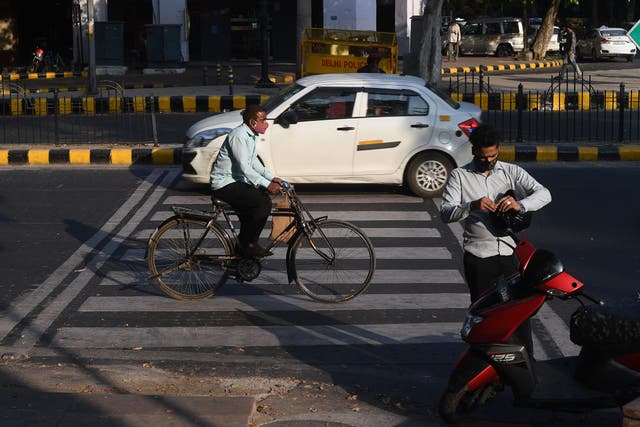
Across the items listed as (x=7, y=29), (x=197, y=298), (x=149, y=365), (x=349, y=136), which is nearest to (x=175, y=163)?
(x=349, y=136)

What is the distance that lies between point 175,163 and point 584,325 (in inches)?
481

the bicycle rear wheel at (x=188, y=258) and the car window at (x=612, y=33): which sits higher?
the car window at (x=612, y=33)

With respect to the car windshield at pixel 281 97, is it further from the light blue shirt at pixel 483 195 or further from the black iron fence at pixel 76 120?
the light blue shirt at pixel 483 195

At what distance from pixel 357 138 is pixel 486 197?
7.63 meters

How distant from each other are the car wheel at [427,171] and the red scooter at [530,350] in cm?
800

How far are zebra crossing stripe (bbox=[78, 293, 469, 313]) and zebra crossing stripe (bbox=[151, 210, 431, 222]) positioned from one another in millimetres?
3311

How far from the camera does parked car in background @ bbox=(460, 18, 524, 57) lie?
45406 millimetres

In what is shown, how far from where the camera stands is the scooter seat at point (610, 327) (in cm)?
585

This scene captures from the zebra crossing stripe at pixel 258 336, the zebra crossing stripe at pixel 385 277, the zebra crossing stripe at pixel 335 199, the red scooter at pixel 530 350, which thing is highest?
the red scooter at pixel 530 350

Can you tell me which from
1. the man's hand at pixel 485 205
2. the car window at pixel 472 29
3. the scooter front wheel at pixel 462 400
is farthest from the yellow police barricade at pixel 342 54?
the car window at pixel 472 29

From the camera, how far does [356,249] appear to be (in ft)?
30.6

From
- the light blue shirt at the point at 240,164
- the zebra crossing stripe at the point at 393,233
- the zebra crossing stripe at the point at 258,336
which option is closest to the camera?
the zebra crossing stripe at the point at 258,336

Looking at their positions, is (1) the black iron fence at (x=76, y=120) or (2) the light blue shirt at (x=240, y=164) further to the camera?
(1) the black iron fence at (x=76, y=120)

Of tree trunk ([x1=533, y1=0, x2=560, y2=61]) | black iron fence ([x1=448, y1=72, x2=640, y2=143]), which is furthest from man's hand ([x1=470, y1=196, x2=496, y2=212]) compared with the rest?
tree trunk ([x1=533, y1=0, x2=560, y2=61])
